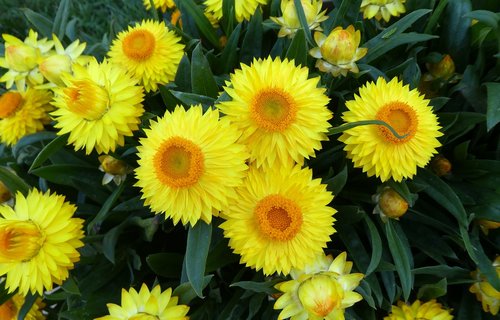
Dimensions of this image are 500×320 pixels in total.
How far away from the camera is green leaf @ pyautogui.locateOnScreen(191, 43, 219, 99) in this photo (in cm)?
98

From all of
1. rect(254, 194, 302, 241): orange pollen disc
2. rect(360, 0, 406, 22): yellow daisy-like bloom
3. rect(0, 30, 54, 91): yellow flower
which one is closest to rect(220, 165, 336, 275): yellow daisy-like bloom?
rect(254, 194, 302, 241): orange pollen disc

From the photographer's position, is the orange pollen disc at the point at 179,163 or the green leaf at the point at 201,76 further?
the green leaf at the point at 201,76

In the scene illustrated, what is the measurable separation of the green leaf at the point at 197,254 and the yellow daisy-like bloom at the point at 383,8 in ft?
2.27

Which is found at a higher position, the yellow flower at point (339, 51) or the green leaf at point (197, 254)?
the yellow flower at point (339, 51)

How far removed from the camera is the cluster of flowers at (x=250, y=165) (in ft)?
2.69

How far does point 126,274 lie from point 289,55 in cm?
65

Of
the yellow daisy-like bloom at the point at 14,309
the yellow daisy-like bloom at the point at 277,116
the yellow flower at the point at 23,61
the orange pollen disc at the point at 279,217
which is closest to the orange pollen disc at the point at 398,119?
the yellow daisy-like bloom at the point at 277,116

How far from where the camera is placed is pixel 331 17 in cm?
128

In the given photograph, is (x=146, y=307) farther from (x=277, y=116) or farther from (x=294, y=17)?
(x=294, y=17)

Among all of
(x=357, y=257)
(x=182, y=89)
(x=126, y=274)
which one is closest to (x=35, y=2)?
(x=182, y=89)

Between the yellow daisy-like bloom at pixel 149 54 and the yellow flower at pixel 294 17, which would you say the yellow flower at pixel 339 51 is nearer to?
the yellow flower at pixel 294 17

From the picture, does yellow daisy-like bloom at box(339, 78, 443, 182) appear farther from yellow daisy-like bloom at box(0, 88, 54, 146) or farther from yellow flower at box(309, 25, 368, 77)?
yellow daisy-like bloom at box(0, 88, 54, 146)

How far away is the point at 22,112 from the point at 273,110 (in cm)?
70

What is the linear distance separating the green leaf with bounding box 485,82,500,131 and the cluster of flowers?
0.41 ft
